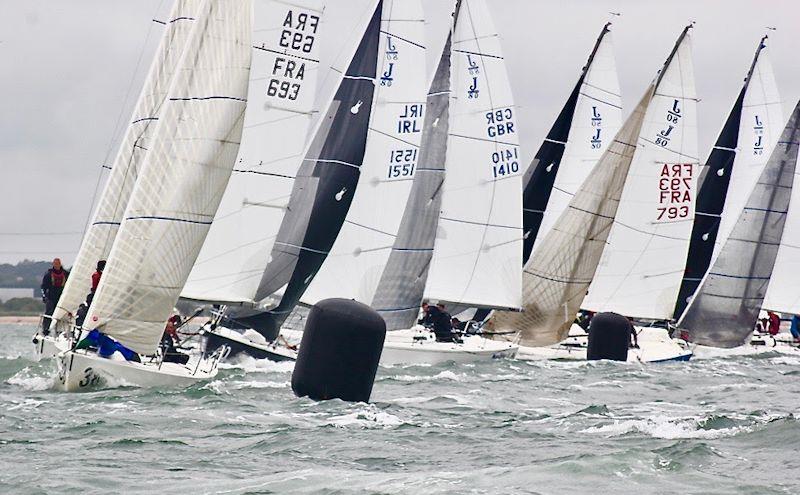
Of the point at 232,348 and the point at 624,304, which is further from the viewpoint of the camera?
the point at 624,304

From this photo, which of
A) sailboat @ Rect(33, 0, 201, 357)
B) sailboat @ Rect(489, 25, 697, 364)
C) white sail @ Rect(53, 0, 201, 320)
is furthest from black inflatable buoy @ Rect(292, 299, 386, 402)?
sailboat @ Rect(489, 25, 697, 364)

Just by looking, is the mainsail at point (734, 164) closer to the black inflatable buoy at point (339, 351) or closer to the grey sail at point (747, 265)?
the grey sail at point (747, 265)

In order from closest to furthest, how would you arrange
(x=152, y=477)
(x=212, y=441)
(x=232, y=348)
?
(x=152, y=477)
(x=212, y=441)
(x=232, y=348)

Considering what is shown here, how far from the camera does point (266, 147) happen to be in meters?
27.7

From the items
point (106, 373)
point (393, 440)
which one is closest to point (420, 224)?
point (106, 373)

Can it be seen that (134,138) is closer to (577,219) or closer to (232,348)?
Answer: (232,348)

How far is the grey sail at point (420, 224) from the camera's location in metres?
30.7

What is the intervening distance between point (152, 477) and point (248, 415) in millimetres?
4250

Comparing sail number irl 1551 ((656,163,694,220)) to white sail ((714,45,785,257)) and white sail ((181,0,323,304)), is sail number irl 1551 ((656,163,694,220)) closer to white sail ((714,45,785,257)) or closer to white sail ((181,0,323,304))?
white sail ((714,45,785,257))

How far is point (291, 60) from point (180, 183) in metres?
8.08

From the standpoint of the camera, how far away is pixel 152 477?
1267 cm

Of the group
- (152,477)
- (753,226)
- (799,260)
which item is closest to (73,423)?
(152,477)

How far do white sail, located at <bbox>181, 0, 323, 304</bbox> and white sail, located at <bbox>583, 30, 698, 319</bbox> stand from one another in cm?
1030

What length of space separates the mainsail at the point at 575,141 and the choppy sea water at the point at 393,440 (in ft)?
48.7
